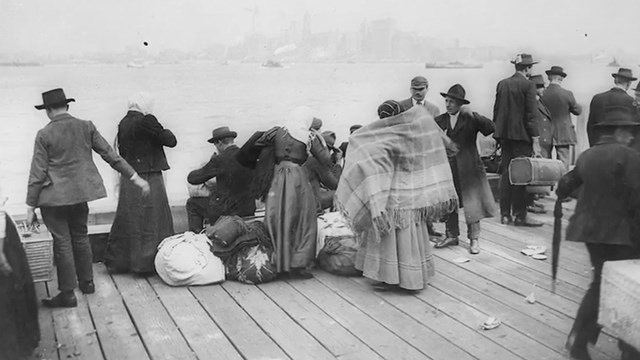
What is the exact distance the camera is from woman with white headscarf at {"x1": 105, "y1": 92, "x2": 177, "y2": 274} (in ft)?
15.7

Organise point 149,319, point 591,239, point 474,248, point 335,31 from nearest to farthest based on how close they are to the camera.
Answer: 1. point 591,239
2. point 149,319
3. point 474,248
4. point 335,31

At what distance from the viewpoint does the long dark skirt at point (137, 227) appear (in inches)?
194

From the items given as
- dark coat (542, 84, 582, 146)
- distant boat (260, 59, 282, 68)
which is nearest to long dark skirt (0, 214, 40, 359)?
distant boat (260, 59, 282, 68)

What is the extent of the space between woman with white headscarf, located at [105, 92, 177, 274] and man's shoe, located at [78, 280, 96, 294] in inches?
16.0

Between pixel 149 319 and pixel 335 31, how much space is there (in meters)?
5.67

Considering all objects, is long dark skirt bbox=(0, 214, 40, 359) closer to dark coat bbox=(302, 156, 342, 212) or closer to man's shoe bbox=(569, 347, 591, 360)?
dark coat bbox=(302, 156, 342, 212)

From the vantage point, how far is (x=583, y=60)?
1052 cm

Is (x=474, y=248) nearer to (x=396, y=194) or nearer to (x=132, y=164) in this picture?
(x=396, y=194)

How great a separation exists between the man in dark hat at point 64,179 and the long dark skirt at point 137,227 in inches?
19.2

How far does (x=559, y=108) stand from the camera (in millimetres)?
7363

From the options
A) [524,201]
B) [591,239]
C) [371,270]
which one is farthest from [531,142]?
[591,239]

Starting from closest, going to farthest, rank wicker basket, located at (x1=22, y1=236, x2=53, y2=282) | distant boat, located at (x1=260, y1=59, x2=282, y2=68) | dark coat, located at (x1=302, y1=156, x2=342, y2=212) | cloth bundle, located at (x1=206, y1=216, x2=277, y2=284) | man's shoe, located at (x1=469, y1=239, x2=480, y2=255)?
wicker basket, located at (x1=22, y1=236, x2=53, y2=282) → cloth bundle, located at (x1=206, y1=216, x2=277, y2=284) → dark coat, located at (x1=302, y1=156, x2=342, y2=212) → man's shoe, located at (x1=469, y1=239, x2=480, y2=255) → distant boat, located at (x1=260, y1=59, x2=282, y2=68)

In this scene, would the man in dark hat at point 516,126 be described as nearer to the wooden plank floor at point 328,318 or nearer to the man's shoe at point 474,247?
the man's shoe at point 474,247

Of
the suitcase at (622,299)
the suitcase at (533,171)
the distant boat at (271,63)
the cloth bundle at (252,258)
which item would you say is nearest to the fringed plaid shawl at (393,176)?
the cloth bundle at (252,258)
